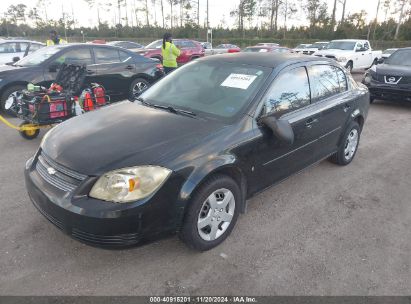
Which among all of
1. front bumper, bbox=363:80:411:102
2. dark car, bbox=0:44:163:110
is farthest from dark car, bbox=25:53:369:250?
front bumper, bbox=363:80:411:102

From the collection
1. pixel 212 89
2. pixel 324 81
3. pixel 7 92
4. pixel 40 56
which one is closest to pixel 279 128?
pixel 212 89

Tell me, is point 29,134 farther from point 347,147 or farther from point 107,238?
point 347,147

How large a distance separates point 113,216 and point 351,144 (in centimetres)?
388

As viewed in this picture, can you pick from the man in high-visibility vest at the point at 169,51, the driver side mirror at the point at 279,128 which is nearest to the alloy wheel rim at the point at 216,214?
the driver side mirror at the point at 279,128

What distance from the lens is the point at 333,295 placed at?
244 centimetres

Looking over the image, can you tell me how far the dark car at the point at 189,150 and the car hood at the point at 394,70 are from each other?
573 cm

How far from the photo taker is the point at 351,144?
4871mm

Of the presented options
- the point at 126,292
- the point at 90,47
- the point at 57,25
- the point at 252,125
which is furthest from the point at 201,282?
the point at 57,25

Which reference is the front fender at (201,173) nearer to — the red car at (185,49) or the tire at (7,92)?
the tire at (7,92)

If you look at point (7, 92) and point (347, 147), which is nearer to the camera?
point (347, 147)

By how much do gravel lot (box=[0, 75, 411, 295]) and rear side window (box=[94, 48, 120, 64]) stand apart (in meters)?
4.49

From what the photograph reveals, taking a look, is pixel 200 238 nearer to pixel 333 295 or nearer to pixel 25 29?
pixel 333 295

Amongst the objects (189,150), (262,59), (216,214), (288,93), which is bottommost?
(216,214)

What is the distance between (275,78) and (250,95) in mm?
Answer: 362
